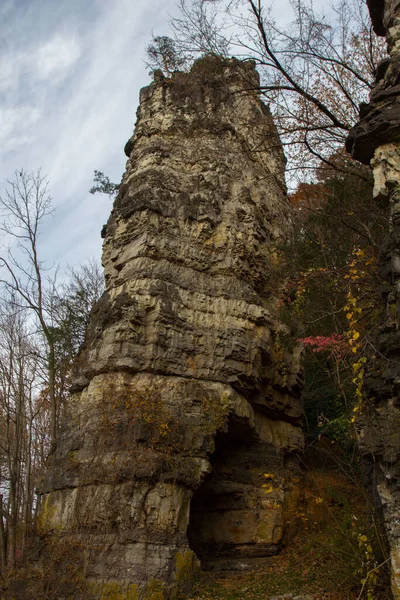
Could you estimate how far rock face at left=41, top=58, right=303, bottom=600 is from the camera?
944 cm

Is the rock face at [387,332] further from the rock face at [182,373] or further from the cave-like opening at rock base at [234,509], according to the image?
the cave-like opening at rock base at [234,509]

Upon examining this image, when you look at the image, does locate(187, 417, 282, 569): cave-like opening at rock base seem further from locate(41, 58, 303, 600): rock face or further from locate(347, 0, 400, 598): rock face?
locate(347, 0, 400, 598): rock face

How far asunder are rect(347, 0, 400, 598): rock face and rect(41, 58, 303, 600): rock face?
314cm

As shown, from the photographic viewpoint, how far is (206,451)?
33.5ft

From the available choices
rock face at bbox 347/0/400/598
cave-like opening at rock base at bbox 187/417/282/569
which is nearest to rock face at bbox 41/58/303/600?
cave-like opening at rock base at bbox 187/417/282/569

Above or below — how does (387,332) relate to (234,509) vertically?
above

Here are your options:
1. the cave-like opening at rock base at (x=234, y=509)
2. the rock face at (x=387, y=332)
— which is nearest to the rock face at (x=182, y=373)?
the cave-like opening at rock base at (x=234, y=509)

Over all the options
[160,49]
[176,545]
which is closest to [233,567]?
[176,545]

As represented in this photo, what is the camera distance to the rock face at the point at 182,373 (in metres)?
9.44

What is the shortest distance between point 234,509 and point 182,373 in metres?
3.39

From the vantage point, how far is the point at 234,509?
11.4 metres

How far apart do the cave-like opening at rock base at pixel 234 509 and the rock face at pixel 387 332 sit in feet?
12.8

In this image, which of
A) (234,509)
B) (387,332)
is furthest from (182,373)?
(387,332)

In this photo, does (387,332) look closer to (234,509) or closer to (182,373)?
(182,373)
